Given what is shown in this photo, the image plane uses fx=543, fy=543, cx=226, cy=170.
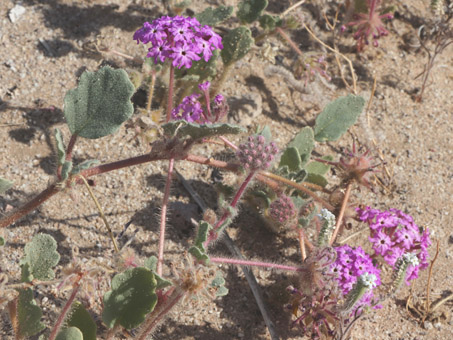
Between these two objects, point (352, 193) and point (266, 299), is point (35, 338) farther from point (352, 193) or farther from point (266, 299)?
point (352, 193)

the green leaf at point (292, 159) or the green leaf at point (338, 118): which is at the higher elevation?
the green leaf at point (338, 118)

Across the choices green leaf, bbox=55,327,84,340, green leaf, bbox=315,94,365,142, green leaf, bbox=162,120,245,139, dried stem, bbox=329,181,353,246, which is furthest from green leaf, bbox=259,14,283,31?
green leaf, bbox=55,327,84,340

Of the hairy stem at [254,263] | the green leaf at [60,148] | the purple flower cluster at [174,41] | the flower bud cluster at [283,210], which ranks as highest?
the purple flower cluster at [174,41]

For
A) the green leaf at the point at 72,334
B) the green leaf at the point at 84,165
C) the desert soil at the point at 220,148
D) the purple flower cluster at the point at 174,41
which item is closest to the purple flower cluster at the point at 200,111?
the purple flower cluster at the point at 174,41

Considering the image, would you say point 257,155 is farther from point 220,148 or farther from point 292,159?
point 220,148

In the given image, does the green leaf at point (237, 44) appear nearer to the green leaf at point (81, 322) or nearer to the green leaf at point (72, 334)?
the green leaf at point (81, 322)

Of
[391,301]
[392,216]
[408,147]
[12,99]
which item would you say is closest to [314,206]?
[392,216]
